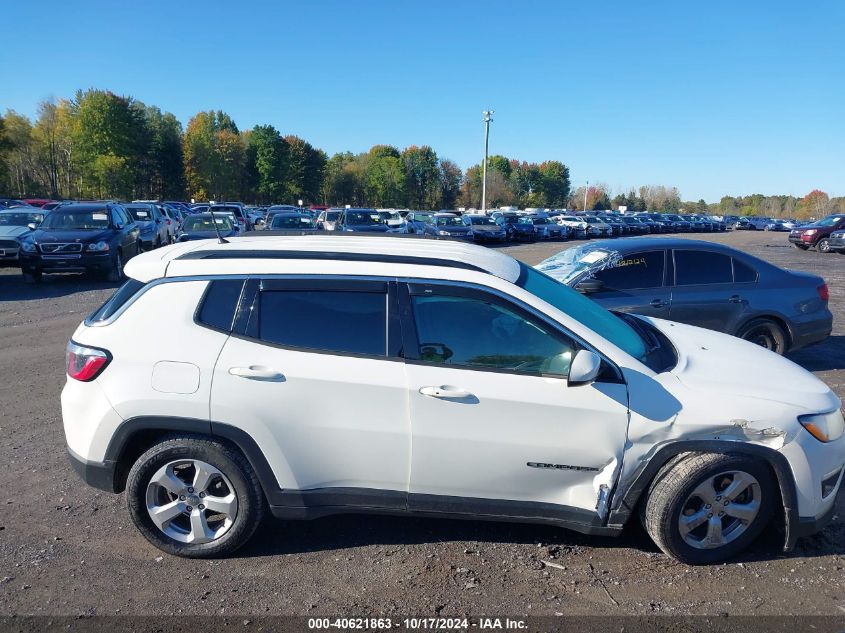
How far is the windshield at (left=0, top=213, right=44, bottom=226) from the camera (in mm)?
17250

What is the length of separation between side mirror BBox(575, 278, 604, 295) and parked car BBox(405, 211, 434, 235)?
23.8 meters

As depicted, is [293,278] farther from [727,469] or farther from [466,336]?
[727,469]

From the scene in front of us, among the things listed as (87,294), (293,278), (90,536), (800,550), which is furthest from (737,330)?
(87,294)

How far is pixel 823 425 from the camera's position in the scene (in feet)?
10.8

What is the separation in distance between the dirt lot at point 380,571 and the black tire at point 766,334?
363cm

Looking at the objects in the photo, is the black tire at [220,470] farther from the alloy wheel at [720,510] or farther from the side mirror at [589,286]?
the side mirror at [589,286]

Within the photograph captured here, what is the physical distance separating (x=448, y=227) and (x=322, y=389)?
91.7 ft

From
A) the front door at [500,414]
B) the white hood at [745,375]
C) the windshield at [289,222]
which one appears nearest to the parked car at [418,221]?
the windshield at [289,222]

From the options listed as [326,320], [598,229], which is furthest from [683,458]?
[598,229]

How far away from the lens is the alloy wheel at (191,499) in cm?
341

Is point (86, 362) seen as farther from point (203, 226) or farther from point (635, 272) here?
point (203, 226)

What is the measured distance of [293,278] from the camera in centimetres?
342

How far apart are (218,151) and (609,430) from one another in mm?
87728

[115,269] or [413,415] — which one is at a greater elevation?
[413,415]
